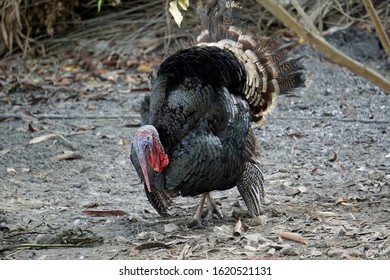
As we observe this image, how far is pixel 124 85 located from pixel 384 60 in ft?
8.43

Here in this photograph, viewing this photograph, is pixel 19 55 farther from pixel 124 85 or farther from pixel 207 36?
pixel 207 36

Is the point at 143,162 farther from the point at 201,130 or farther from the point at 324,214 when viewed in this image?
the point at 324,214

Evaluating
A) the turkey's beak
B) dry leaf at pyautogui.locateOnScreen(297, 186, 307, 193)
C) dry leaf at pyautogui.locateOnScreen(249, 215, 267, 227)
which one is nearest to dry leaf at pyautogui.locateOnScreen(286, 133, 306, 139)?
dry leaf at pyautogui.locateOnScreen(297, 186, 307, 193)

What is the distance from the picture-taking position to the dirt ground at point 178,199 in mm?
4258

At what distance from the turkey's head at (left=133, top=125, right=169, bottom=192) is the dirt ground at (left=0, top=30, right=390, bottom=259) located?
1.22ft

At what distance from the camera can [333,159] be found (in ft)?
18.9

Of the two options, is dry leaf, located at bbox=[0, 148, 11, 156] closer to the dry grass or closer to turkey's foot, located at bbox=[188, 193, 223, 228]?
turkey's foot, located at bbox=[188, 193, 223, 228]

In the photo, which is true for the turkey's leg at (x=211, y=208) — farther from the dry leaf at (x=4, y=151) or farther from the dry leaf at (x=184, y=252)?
the dry leaf at (x=4, y=151)

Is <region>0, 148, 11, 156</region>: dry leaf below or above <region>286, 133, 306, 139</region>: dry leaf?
above

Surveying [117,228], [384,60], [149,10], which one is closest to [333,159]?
[117,228]

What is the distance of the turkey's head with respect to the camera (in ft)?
14.1

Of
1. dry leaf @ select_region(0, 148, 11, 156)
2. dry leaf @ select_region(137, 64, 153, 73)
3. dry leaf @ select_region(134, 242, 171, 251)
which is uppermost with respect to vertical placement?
dry leaf @ select_region(137, 64, 153, 73)

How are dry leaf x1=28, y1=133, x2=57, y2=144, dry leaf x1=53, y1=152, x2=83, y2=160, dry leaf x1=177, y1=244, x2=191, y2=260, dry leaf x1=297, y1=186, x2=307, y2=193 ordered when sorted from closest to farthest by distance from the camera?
dry leaf x1=177, y1=244, x2=191, y2=260 → dry leaf x1=297, y1=186, x2=307, y2=193 → dry leaf x1=53, y1=152, x2=83, y2=160 → dry leaf x1=28, y1=133, x2=57, y2=144

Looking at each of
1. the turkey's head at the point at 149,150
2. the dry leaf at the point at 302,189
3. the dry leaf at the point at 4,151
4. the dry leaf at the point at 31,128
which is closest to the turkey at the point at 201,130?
the turkey's head at the point at 149,150
